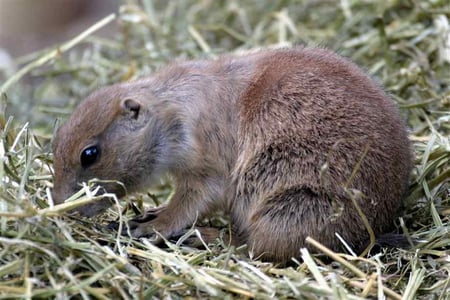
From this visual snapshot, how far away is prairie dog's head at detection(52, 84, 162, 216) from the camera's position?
15.6 feet

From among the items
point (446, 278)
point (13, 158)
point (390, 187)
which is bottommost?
point (446, 278)

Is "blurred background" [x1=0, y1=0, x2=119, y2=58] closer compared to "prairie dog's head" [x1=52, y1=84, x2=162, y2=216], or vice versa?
"prairie dog's head" [x1=52, y1=84, x2=162, y2=216]

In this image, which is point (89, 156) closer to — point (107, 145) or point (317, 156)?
point (107, 145)

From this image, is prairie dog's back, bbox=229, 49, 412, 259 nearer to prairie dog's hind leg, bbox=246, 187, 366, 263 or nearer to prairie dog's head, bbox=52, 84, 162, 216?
prairie dog's hind leg, bbox=246, 187, 366, 263

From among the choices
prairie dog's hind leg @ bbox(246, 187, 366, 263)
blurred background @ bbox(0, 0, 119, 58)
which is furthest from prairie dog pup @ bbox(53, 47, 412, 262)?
blurred background @ bbox(0, 0, 119, 58)

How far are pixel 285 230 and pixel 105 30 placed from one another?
6692 mm

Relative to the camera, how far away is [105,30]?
416 inches

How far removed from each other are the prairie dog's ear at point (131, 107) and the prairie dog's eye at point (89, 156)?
14.4 inches

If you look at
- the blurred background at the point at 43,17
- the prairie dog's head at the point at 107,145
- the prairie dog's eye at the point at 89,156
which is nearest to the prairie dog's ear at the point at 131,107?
the prairie dog's head at the point at 107,145

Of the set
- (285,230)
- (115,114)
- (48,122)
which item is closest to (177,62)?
(115,114)

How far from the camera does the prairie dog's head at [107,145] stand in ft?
15.6

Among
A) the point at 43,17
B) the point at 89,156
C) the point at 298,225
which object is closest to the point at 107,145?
the point at 89,156

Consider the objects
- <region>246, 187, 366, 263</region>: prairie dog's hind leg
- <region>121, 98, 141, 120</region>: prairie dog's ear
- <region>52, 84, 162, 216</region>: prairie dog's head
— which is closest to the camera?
<region>246, 187, 366, 263</region>: prairie dog's hind leg

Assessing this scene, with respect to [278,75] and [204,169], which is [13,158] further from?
[278,75]
